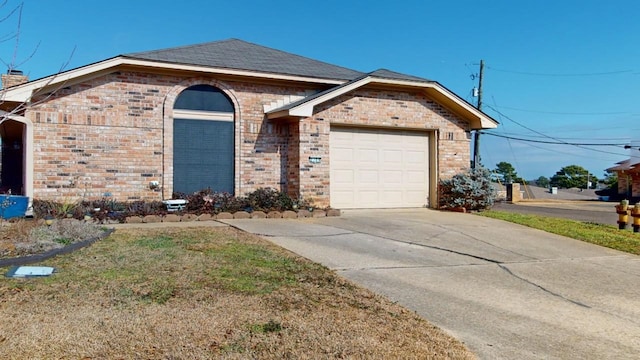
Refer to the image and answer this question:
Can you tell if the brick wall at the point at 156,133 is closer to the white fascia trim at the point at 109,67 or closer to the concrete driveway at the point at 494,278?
the white fascia trim at the point at 109,67

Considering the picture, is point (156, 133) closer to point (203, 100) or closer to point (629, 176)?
point (203, 100)

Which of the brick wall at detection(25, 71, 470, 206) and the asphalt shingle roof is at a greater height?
the asphalt shingle roof

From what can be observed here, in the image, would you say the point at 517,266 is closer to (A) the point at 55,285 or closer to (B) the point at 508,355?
(B) the point at 508,355

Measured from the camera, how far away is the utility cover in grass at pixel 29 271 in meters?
5.71

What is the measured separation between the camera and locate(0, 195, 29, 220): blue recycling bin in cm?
989

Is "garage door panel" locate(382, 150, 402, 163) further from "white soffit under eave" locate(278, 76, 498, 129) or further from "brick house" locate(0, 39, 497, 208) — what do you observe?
"white soffit under eave" locate(278, 76, 498, 129)

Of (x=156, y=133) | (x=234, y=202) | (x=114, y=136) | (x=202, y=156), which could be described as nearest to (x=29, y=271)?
(x=234, y=202)

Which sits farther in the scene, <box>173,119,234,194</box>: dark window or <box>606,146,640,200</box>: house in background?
<box>606,146,640,200</box>: house in background

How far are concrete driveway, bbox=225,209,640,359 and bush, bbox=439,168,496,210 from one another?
9.51 feet

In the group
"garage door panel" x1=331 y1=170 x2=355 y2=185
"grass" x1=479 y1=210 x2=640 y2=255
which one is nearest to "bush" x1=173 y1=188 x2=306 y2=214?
"garage door panel" x1=331 y1=170 x2=355 y2=185

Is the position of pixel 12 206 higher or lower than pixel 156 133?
lower

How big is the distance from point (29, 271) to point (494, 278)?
19.5ft

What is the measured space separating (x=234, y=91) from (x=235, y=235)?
5947 mm

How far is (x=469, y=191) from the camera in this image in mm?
14773
